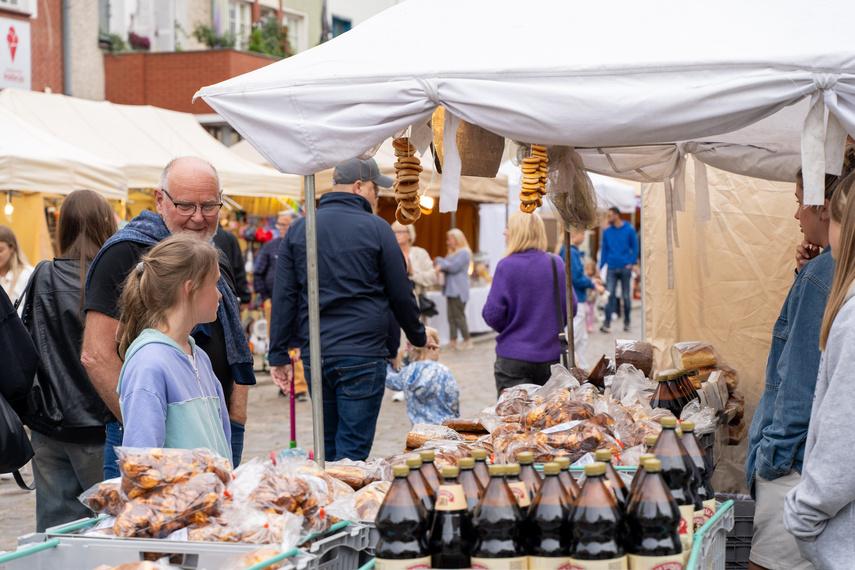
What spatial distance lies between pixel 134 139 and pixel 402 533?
11416 millimetres

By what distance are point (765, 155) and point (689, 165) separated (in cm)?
211

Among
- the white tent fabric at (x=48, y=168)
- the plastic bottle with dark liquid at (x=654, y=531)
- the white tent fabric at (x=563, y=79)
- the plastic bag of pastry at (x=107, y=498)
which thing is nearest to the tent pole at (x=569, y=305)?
the white tent fabric at (x=563, y=79)

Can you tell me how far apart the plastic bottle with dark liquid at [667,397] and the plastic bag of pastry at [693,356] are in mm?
894

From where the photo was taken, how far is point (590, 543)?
1.97 m

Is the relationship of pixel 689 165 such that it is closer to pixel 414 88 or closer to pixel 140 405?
pixel 414 88

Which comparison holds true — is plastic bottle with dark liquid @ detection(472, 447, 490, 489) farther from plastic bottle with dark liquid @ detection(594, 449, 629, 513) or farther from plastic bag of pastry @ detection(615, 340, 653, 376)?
plastic bag of pastry @ detection(615, 340, 653, 376)

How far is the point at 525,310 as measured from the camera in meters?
6.04

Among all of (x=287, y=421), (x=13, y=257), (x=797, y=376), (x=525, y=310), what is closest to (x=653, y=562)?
(x=797, y=376)

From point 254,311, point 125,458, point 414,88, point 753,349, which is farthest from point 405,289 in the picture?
point 254,311

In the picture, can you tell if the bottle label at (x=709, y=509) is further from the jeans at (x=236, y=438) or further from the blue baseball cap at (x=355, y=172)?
the blue baseball cap at (x=355, y=172)

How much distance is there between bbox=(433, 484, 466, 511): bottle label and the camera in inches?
79.8

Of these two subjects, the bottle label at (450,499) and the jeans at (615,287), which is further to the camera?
the jeans at (615,287)

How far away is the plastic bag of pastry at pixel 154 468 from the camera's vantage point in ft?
7.28

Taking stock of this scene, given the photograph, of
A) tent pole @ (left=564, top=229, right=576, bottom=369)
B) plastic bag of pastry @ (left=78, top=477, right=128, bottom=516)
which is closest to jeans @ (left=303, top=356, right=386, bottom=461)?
tent pole @ (left=564, top=229, right=576, bottom=369)
